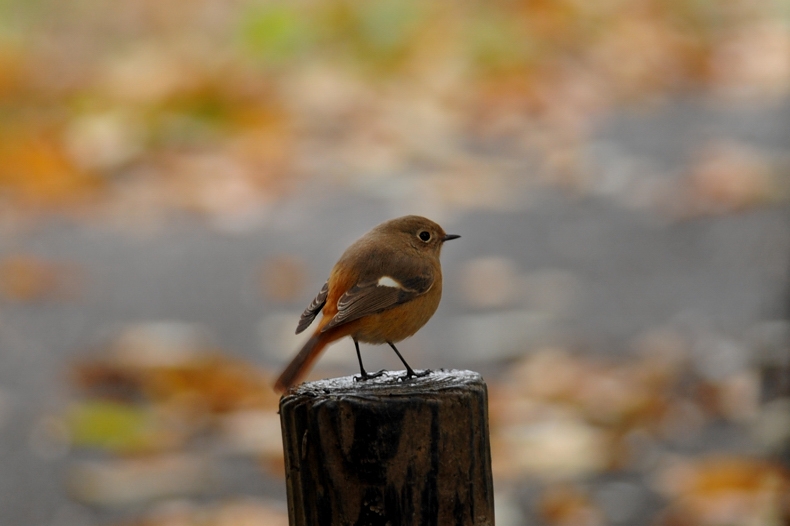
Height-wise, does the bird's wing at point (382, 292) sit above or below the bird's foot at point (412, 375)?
above

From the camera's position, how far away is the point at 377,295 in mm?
2791

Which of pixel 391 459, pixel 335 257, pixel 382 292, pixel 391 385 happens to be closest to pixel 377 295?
pixel 382 292

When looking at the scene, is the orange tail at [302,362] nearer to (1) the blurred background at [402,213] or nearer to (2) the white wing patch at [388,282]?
(2) the white wing patch at [388,282]

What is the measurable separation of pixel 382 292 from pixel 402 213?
4815 millimetres

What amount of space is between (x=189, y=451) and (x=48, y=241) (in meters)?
3.24

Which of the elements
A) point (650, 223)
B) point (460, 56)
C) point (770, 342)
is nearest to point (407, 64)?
point (460, 56)

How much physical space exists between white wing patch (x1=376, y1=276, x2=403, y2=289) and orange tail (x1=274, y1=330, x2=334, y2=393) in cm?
23

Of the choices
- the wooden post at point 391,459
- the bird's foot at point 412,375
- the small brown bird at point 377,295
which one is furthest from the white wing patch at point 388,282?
the wooden post at point 391,459

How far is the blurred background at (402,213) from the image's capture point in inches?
192

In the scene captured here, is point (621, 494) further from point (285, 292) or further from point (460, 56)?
point (460, 56)

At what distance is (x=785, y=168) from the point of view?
8234 millimetres

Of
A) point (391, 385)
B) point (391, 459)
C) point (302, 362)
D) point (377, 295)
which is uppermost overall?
point (377, 295)

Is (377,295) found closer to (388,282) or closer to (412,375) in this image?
(388,282)

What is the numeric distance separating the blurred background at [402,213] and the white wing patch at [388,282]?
200 cm
